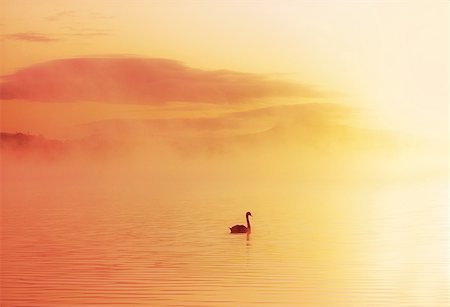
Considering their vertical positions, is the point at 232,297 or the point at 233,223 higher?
the point at 233,223

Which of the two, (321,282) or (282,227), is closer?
(321,282)

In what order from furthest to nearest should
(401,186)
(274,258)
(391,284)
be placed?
(401,186), (274,258), (391,284)

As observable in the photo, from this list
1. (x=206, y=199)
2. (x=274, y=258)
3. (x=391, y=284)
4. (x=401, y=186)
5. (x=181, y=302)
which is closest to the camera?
(x=181, y=302)

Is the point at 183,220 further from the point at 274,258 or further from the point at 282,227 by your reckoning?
the point at 274,258

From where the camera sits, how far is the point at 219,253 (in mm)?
10172

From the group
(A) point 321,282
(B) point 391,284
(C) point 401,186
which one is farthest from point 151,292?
(C) point 401,186

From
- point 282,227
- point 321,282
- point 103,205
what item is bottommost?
point 321,282

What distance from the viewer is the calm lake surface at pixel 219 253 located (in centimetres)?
857

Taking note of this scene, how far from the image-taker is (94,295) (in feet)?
27.6

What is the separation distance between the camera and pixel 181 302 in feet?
26.8

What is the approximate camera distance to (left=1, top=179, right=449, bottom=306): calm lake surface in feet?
28.1

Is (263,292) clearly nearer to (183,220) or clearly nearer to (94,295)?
(94,295)

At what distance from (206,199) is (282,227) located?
148 inches

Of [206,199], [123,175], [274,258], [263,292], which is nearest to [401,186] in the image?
Answer: [206,199]
